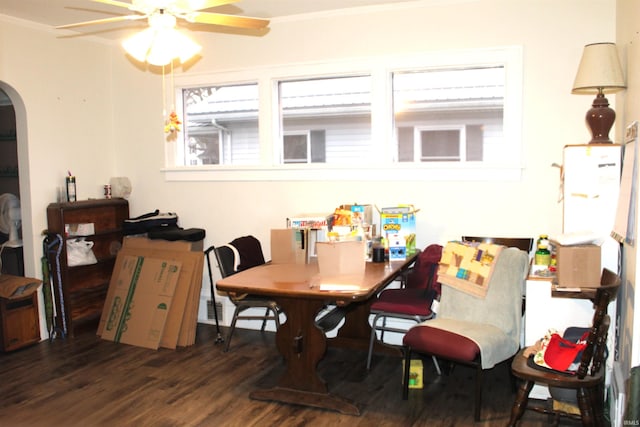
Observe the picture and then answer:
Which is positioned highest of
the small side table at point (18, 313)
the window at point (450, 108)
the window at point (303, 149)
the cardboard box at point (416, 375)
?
the window at point (450, 108)

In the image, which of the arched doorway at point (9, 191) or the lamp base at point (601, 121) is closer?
the lamp base at point (601, 121)

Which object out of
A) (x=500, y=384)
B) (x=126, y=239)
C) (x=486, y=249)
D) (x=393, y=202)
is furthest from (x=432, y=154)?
(x=126, y=239)

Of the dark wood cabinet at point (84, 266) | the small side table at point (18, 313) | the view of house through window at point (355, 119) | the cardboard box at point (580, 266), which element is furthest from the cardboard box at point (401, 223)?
the small side table at point (18, 313)

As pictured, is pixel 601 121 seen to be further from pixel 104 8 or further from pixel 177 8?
pixel 104 8

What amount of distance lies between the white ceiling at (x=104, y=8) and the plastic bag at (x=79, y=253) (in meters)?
1.91

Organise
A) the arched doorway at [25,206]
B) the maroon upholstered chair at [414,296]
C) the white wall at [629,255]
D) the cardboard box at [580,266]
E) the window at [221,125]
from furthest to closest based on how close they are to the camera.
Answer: the window at [221,125] < the arched doorway at [25,206] < the maroon upholstered chair at [414,296] < the cardboard box at [580,266] < the white wall at [629,255]

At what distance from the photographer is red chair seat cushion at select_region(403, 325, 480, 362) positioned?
3.13m

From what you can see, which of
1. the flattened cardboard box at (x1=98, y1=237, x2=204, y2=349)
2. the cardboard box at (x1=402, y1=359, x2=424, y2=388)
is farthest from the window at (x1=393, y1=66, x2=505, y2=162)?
the flattened cardboard box at (x1=98, y1=237, x2=204, y2=349)

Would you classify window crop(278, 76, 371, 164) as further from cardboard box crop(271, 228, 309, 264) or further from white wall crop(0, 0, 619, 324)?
cardboard box crop(271, 228, 309, 264)

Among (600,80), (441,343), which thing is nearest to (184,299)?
(441,343)

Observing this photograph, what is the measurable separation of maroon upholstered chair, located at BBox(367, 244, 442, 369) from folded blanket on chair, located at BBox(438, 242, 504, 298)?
25cm

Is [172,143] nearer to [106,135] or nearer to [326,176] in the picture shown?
[106,135]

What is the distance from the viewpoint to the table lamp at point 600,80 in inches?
129

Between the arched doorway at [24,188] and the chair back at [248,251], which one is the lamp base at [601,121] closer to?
the chair back at [248,251]
